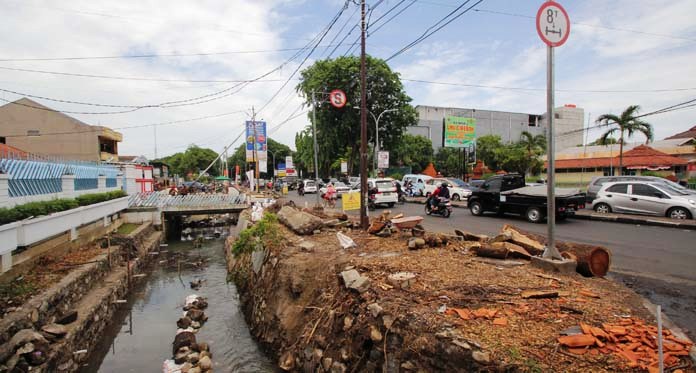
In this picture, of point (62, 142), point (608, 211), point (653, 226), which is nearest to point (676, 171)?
point (608, 211)

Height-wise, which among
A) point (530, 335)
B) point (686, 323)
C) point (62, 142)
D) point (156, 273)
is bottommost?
point (156, 273)

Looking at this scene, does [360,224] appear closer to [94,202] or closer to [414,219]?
[414,219]

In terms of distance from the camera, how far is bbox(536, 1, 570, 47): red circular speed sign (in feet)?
19.4

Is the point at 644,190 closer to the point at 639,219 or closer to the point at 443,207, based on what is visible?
the point at 639,219

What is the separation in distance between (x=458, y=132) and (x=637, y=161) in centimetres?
1878

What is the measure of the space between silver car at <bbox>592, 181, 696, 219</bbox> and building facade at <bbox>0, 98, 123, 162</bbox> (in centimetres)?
4160

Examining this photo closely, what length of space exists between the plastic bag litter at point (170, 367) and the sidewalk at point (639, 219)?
50.0 feet

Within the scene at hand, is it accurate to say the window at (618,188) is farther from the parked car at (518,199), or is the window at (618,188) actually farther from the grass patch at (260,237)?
the grass patch at (260,237)

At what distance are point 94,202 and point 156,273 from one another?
3.83 metres

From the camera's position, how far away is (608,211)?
1614 cm

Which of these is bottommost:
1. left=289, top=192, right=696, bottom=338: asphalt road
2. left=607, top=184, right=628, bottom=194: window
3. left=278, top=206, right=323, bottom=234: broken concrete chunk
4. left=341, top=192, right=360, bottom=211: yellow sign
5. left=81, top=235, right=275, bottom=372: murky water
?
left=81, top=235, right=275, bottom=372: murky water

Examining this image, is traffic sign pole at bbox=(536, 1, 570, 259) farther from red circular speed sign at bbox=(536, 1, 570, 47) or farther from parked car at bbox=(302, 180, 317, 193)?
parked car at bbox=(302, 180, 317, 193)

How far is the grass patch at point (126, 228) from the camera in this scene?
1889cm

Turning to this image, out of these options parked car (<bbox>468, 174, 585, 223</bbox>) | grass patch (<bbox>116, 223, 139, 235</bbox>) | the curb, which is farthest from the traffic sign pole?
grass patch (<bbox>116, 223, 139, 235</bbox>)
